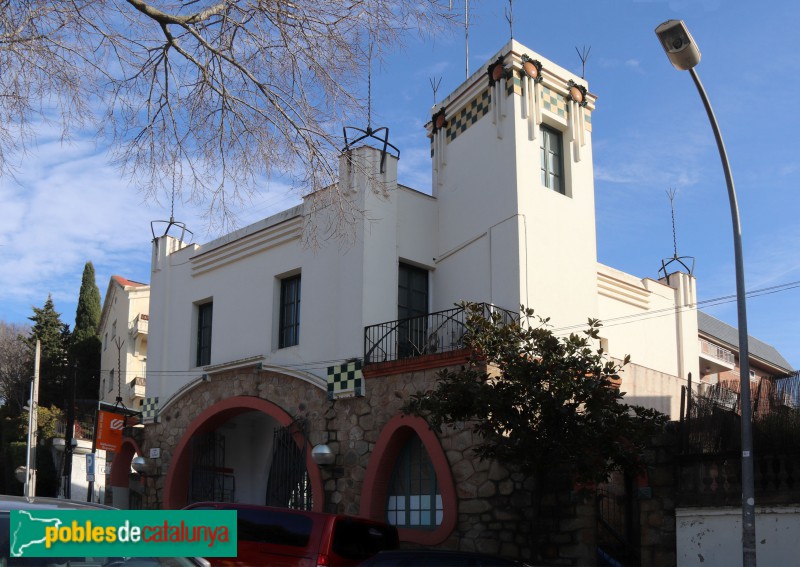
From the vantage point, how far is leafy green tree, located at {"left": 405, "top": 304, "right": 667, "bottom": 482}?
37.9 feet

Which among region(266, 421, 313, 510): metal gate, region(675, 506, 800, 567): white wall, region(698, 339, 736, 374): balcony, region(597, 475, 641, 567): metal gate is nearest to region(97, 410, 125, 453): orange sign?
region(266, 421, 313, 510): metal gate

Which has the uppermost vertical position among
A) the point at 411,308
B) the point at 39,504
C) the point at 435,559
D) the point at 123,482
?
the point at 411,308

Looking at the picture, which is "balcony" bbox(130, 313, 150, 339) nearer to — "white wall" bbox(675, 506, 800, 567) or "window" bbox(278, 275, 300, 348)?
"window" bbox(278, 275, 300, 348)

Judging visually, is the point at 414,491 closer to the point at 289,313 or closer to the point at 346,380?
the point at 346,380

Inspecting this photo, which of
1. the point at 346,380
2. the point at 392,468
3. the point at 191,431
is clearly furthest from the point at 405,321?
the point at 191,431

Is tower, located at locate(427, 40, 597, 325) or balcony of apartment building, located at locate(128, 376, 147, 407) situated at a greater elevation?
tower, located at locate(427, 40, 597, 325)

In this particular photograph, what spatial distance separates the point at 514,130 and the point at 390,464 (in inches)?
258

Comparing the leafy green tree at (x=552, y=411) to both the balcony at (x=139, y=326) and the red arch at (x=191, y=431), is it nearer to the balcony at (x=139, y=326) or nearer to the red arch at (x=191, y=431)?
the red arch at (x=191, y=431)

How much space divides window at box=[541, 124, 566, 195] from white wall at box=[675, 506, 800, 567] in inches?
283

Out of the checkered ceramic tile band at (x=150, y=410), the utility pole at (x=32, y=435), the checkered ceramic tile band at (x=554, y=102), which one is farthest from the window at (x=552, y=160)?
the utility pole at (x=32, y=435)

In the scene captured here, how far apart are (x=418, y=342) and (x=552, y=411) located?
5.51m

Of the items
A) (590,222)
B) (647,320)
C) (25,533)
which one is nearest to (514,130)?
(590,222)

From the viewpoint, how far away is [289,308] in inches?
741

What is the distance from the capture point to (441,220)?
1834 centimetres
